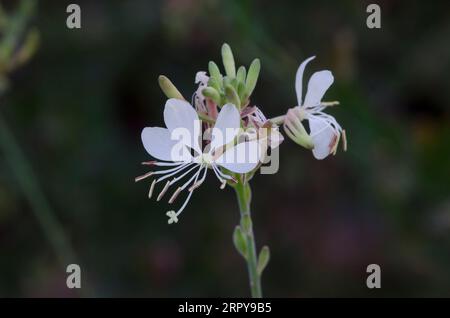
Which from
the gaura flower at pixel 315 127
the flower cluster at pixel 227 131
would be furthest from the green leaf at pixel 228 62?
the gaura flower at pixel 315 127

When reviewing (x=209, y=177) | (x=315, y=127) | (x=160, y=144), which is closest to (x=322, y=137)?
(x=315, y=127)

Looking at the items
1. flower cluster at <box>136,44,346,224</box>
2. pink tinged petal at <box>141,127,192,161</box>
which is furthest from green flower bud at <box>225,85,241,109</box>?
pink tinged petal at <box>141,127,192,161</box>

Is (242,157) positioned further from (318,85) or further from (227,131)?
(318,85)

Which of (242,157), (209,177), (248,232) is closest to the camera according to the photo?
(242,157)

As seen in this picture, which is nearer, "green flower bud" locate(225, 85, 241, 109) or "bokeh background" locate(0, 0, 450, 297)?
"green flower bud" locate(225, 85, 241, 109)

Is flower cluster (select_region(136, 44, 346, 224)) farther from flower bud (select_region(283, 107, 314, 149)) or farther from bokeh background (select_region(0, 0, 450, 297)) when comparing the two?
bokeh background (select_region(0, 0, 450, 297))

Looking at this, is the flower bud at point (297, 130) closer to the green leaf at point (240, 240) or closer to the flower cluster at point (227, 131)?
the flower cluster at point (227, 131)
